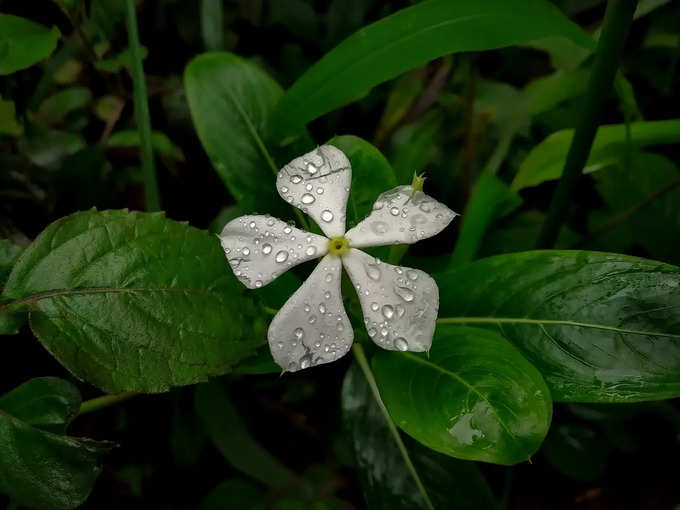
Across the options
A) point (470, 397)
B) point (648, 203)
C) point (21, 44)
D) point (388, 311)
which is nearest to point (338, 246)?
point (388, 311)

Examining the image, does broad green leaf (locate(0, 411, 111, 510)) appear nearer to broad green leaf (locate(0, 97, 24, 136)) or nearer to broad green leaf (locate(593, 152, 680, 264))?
broad green leaf (locate(0, 97, 24, 136))

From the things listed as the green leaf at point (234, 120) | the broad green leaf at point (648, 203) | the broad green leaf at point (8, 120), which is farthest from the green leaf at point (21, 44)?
the broad green leaf at point (648, 203)

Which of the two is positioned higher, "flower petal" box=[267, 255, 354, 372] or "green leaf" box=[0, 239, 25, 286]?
"green leaf" box=[0, 239, 25, 286]

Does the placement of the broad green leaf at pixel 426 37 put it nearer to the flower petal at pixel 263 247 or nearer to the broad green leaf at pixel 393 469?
the flower petal at pixel 263 247

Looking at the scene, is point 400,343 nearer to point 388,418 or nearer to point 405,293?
point 405,293

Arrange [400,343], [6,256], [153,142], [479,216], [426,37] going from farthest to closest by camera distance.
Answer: [153,142]
[479,216]
[426,37]
[6,256]
[400,343]

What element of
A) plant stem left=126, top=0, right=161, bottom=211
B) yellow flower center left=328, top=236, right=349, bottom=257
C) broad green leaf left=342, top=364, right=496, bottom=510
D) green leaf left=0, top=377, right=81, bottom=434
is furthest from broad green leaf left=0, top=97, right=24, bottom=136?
broad green leaf left=342, top=364, right=496, bottom=510
